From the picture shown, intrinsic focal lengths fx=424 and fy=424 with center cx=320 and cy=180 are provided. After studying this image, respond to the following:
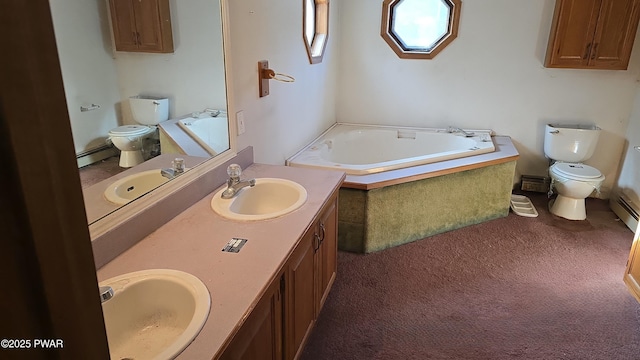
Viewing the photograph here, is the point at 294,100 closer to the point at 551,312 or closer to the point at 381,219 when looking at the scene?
the point at 381,219

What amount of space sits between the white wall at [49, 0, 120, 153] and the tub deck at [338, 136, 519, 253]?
5.55 ft

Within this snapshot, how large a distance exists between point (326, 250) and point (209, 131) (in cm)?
82

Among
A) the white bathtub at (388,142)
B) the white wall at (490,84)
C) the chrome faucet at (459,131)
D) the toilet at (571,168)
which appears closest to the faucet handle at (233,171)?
the white bathtub at (388,142)

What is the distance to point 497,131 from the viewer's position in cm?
407

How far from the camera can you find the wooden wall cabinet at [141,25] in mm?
1386

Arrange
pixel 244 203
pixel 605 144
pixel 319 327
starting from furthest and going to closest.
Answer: pixel 605 144
pixel 319 327
pixel 244 203

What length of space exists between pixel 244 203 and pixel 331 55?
2377 millimetres

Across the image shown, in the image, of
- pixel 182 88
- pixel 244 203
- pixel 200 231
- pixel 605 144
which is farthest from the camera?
pixel 605 144

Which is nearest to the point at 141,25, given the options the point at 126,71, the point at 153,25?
the point at 153,25

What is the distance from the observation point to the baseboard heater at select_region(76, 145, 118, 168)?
1280mm

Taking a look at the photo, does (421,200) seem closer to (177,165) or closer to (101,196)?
(177,165)

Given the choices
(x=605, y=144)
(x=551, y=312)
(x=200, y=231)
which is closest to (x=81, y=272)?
(x=200, y=231)

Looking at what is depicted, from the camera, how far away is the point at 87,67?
1.28 m

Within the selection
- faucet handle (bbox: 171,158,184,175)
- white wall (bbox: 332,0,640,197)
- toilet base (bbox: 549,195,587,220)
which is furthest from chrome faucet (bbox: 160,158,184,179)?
toilet base (bbox: 549,195,587,220)
